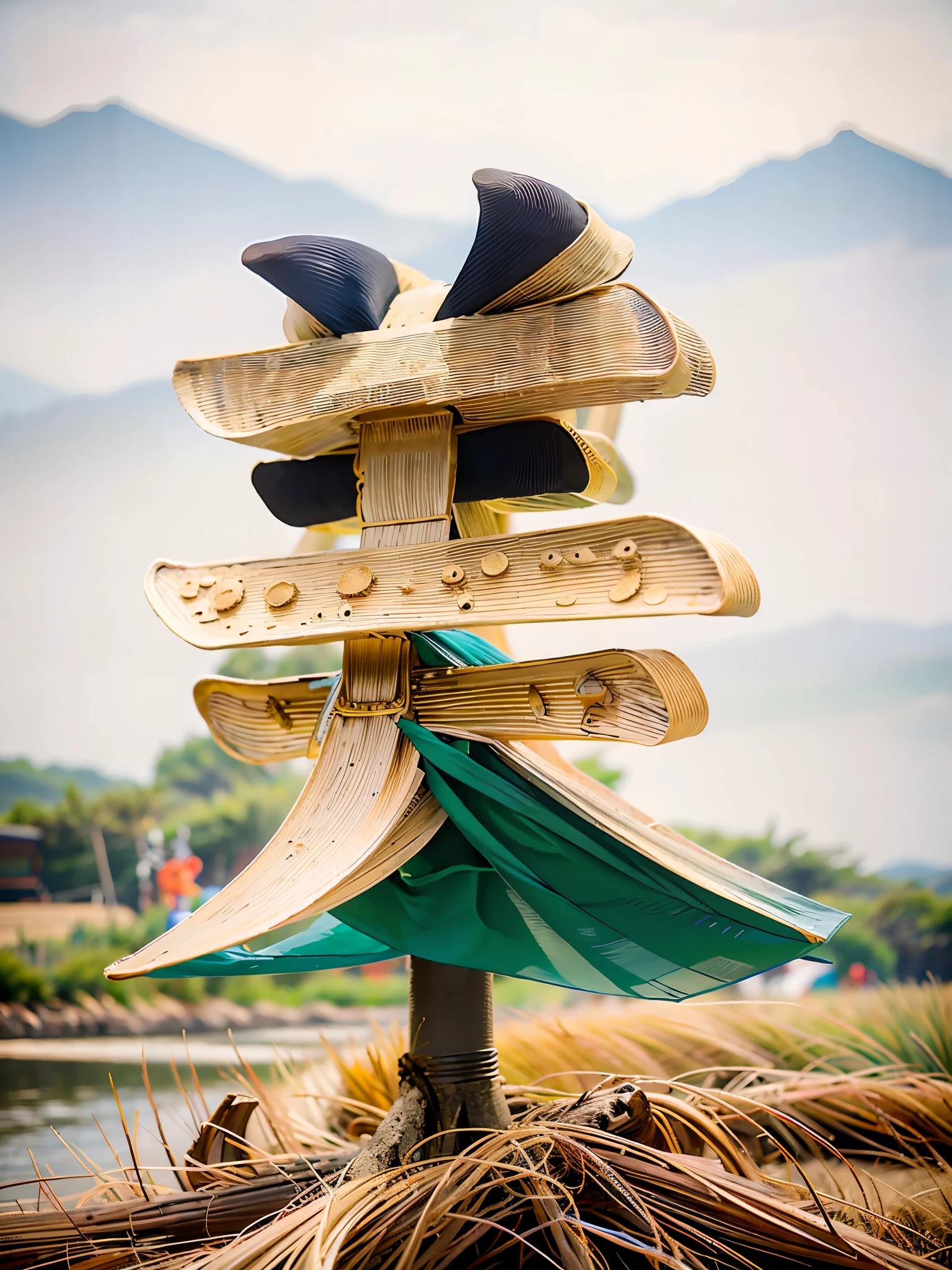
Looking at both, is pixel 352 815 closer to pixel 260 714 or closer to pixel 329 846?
pixel 329 846

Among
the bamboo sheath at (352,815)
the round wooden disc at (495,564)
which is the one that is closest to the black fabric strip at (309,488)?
the bamboo sheath at (352,815)

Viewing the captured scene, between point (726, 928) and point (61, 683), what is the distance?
10.2ft

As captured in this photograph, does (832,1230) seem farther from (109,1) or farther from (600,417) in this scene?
(109,1)

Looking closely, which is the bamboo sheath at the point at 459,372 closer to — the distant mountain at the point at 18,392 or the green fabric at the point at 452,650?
the green fabric at the point at 452,650

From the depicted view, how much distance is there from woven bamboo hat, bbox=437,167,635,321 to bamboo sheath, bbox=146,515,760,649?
0.31 m

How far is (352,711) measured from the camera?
1319 mm

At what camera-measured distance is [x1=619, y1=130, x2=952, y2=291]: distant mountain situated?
4.06 meters

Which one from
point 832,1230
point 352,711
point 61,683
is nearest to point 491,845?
point 352,711

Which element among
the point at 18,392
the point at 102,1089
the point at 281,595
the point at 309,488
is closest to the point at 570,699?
the point at 281,595

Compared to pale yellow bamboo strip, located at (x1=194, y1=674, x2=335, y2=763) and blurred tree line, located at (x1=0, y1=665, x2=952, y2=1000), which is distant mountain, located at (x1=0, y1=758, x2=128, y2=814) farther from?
pale yellow bamboo strip, located at (x1=194, y1=674, x2=335, y2=763)

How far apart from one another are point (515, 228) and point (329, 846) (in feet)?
2.57

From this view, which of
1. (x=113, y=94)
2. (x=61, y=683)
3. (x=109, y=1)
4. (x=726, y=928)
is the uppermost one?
(x=109, y=1)

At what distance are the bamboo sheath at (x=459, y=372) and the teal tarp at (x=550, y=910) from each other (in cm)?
43

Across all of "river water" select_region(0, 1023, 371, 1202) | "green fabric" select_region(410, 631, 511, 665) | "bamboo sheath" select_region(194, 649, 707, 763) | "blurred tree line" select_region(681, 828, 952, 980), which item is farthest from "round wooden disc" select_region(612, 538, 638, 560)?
"blurred tree line" select_region(681, 828, 952, 980)
